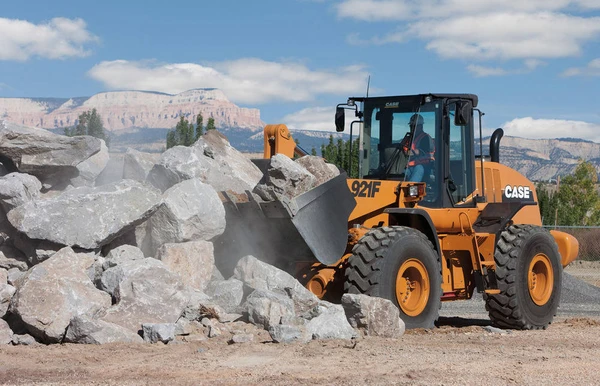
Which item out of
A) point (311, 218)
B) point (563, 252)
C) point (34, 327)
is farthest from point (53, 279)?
point (563, 252)

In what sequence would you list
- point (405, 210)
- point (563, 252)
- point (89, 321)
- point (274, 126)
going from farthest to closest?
point (563, 252) → point (274, 126) → point (405, 210) → point (89, 321)

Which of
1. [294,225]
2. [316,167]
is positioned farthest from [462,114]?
[294,225]

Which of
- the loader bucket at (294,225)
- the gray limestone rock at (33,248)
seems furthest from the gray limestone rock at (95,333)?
the loader bucket at (294,225)

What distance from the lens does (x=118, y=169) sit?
1053 cm

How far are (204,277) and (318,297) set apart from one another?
4.26ft

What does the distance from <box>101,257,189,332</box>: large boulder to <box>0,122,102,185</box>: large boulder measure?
2075 mm

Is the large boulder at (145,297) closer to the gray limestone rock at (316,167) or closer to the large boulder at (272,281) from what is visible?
the large boulder at (272,281)

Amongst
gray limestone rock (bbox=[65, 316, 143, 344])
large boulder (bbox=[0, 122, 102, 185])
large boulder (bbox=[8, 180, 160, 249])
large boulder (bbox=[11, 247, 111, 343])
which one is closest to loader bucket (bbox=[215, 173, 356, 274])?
large boulder (bbox=[8, 180, 160, 249])

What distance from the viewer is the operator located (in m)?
9.61

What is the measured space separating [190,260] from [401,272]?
233 centimetres

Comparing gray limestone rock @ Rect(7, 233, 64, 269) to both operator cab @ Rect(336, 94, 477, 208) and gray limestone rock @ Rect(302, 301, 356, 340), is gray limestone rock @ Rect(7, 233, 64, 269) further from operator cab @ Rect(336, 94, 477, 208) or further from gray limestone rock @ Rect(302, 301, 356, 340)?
operator cab @ Rect(336, 94, 477, 208)

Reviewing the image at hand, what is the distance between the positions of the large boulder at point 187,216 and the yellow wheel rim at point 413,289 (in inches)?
84.7

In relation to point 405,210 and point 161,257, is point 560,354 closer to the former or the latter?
point 405,210

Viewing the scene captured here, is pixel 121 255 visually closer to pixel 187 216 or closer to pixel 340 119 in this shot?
pixel 187 216
